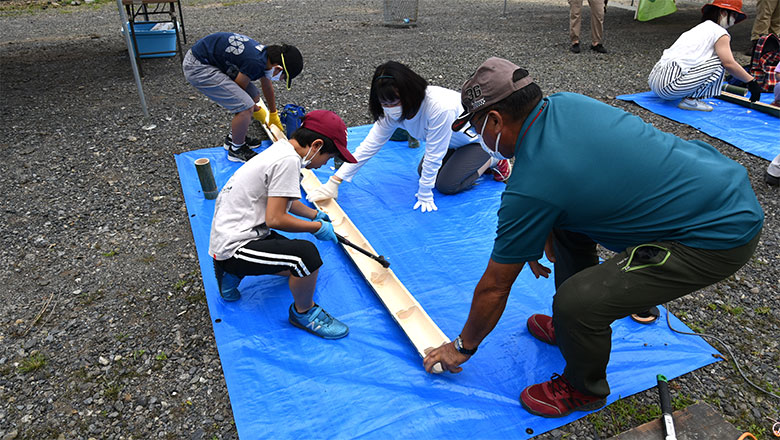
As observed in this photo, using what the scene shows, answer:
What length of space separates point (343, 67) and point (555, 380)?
5875 millimetres

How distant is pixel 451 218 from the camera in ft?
11.2

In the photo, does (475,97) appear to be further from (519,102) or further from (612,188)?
(612,188)

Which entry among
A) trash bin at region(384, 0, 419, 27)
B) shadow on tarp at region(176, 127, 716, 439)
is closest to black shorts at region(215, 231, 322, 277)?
shadow on tarp at region(176, 127, 716, 439)

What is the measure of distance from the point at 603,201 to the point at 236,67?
331cm

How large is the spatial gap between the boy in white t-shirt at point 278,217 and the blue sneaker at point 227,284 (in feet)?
0.38

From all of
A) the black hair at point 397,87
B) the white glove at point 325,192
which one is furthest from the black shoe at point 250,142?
the black hair at point 397,87

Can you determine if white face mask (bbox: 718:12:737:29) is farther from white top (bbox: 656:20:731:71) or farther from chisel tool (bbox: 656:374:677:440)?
chisel tool (bbox: 656:374:677:440)

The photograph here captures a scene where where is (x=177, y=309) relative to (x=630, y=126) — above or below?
below

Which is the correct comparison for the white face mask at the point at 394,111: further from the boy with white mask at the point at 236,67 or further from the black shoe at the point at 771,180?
the black shoe at the point at 771,180

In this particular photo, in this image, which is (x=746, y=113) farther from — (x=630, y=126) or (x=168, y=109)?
(x=168, y=109)

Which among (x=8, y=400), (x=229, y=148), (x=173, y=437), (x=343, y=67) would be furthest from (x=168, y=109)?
(x=173, y=437)

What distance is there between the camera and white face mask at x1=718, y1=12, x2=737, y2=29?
4.65 meters

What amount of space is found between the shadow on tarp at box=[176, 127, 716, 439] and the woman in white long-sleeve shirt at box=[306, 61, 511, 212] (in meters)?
0.53

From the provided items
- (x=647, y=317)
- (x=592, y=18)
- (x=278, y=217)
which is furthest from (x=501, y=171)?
(x=592, y=18)
